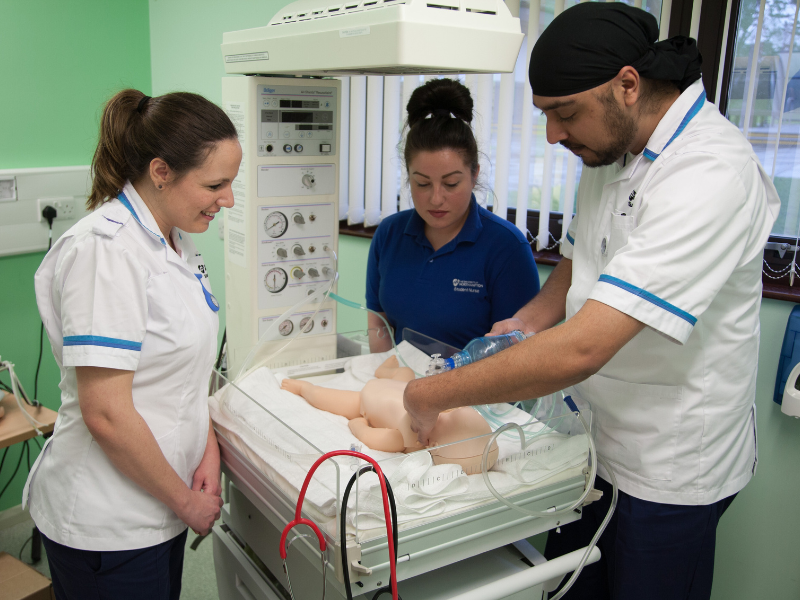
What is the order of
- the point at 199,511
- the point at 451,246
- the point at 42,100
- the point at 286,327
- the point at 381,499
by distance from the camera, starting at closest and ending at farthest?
the point at 381,499 → the point at 199,511 → the point at 286,327 → the point at 451,246 → the point at 42,100

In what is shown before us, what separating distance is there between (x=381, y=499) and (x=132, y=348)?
0.50 m

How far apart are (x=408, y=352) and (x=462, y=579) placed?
2.17 ft

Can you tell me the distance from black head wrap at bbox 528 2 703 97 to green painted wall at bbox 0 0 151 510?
6.25 feet

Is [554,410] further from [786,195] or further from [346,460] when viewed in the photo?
[786,195]

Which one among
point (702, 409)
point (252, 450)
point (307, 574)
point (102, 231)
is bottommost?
point (307, 574)

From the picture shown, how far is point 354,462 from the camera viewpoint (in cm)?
109

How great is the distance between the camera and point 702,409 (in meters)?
1.28

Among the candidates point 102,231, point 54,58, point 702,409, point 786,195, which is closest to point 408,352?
point 702,409

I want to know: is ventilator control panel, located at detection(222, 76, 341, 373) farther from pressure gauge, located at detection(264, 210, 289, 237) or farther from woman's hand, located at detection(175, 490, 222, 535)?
woman's hand, located at detection(175, 490, 222, 535)

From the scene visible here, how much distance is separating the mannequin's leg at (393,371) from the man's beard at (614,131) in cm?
68

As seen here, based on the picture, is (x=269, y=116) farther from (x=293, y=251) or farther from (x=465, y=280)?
(x=465, y=280)

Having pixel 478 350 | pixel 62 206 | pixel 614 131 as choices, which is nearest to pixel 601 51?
pixel 614 131

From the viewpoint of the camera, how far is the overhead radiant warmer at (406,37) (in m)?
1.05

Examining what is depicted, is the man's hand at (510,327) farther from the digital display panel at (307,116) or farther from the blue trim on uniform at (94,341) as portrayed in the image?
the blue trim on uniform at (94,341)
